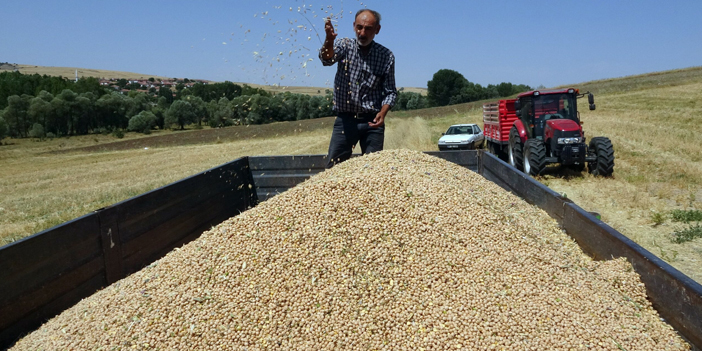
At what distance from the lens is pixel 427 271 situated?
7.85 feet

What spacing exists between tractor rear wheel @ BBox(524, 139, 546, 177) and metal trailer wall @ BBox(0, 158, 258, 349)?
7.22m

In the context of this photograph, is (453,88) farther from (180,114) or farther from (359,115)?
(359,115)

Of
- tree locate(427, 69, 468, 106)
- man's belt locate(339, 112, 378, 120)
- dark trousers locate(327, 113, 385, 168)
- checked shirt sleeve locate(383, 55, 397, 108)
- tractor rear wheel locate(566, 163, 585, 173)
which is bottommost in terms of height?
tractor rear wheel locate(566, 163, 585, 173)

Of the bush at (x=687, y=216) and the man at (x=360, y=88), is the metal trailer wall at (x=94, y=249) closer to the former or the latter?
the man at (x=360, y=88)

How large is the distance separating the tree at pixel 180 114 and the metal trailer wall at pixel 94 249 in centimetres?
3878

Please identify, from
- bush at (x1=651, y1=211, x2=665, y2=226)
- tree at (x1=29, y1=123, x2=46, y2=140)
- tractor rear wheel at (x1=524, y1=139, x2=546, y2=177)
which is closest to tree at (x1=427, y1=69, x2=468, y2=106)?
tree at (x1=29, y1=123, x2=46, y2=140)

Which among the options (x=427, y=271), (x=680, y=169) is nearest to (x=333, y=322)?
(x=427, y=271)

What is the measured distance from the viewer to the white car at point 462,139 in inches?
591

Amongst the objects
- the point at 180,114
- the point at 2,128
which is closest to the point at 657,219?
the point at 180,114

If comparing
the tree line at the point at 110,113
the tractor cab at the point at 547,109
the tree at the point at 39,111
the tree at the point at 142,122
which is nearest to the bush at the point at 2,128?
the tree line at the point at 110,113

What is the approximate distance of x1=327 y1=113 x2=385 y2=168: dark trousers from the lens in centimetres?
425

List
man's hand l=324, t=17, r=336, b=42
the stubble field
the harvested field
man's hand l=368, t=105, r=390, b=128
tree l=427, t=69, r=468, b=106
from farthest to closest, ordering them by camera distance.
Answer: tree l=427, t=69, r=468, b=106, the stubble field, man's hand l=368, t=105, r=390, b=128, man's hand l=324, t=17, r=336, b=42, the harvested field

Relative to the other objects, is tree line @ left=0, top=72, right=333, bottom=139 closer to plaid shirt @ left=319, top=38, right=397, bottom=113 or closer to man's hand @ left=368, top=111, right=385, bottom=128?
plaid shirt @ left=319, top=38, right=397, bottom=113

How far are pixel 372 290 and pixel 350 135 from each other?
2156mm
